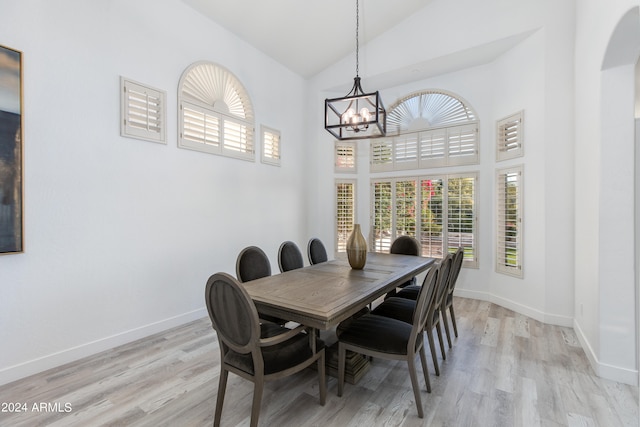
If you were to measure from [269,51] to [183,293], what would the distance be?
3.83 meters

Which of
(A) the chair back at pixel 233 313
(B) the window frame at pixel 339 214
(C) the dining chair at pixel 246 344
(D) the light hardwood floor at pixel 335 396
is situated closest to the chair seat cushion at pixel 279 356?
(C) the dining chair at pixel 246 344

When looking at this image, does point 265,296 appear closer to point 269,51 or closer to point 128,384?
point 128,384

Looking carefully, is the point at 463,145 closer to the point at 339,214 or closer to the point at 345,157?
the point at 345,157

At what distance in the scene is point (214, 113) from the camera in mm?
3930

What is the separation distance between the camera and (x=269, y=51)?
4.69 m

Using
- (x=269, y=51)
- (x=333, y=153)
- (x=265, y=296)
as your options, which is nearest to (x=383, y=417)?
(x=265, y=296)

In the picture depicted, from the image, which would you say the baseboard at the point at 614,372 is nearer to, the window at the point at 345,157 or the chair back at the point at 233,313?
the chair back at the point at 233,313

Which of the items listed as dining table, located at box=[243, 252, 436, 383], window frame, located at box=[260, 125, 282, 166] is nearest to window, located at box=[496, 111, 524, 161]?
dining table, located at box=[243, 252, 436, 383]

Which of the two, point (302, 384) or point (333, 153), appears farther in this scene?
point (333, 153)

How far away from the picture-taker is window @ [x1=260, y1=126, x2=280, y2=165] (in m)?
4.74

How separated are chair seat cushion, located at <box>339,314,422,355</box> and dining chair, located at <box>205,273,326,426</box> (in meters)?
0.31

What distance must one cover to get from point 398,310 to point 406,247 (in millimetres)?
1578

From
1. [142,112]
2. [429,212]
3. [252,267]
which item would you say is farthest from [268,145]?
[429,212]

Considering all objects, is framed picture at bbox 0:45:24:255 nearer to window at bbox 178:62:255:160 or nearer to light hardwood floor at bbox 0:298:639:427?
light hardwood floor at bbox 0:298:639:427
